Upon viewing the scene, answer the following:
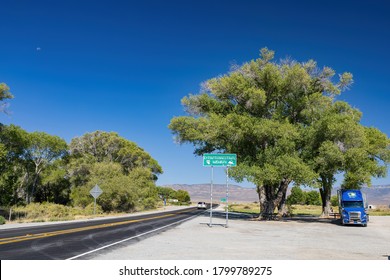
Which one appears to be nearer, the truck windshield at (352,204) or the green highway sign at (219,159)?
the green highway sign at (219,159)

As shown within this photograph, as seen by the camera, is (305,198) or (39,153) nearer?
(39,153)

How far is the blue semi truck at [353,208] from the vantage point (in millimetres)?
32603

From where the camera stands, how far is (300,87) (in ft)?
120

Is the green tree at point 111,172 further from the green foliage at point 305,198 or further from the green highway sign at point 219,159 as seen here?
the green foliage at point 305,198

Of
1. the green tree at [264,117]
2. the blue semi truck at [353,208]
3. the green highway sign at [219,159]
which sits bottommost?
the blue semi truck at [353,208]

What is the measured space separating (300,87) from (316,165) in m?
7.91

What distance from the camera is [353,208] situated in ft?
108

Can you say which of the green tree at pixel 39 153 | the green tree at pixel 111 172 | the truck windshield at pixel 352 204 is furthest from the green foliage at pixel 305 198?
the truck windshield at pixel 352 204

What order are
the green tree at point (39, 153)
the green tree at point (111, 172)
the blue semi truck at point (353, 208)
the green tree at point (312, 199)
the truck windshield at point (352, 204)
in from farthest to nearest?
the green tree at point (312, 199) < the green tree at point (39, 153) < the green tree at point (111, 172) < the truck windshield at point (352, 204) < the blue semi truck at point (353, 208)

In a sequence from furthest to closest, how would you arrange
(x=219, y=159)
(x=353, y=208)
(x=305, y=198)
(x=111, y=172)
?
(x=305, y=198)
(x=111, y=172)
(x=353, y=208)
(x=219, y=159)

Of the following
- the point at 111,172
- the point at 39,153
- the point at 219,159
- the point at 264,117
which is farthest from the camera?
the point at 39,153

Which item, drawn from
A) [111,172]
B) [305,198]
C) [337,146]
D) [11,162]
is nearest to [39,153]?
[11,162]

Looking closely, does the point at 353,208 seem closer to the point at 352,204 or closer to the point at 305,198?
the point at 352,204
